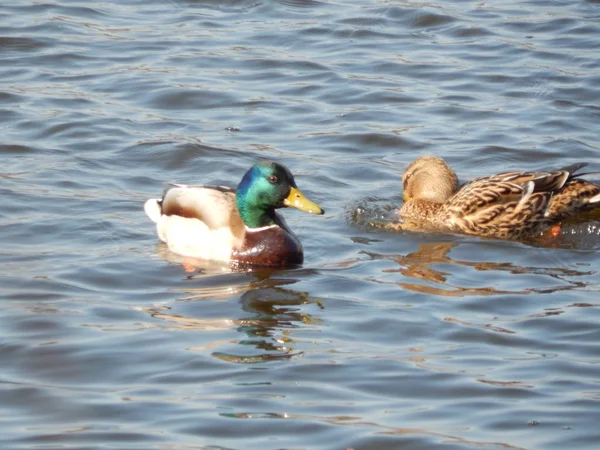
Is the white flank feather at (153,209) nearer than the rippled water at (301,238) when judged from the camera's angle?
No

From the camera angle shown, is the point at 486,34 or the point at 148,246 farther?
the point at 486,34

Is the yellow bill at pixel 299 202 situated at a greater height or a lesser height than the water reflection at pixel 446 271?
greater

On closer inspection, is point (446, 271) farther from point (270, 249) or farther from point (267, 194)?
point (267, 194)

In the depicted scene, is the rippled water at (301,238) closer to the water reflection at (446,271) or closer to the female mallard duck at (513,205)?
the water reflection at (446,271)

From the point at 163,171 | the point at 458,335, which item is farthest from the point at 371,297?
the point at 163,171

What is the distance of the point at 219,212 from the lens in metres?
10.7

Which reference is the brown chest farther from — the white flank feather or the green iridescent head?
the white flank feather

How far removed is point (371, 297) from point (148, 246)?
7.42 ft

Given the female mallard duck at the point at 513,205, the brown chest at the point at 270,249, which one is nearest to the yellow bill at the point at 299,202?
the brown chest at the point at 270,249

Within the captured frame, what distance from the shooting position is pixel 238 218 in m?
10.7

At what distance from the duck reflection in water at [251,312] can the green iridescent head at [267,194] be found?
0.52m

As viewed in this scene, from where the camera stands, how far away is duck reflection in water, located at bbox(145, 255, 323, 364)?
7.86m

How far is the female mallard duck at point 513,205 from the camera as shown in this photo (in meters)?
10.8

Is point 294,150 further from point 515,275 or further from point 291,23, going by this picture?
point 291,23
